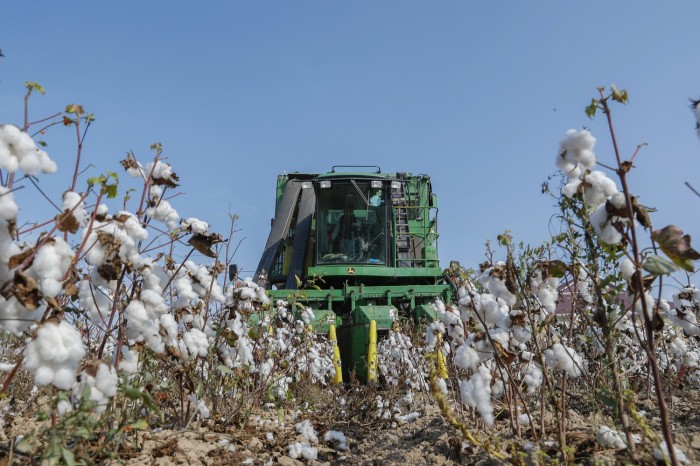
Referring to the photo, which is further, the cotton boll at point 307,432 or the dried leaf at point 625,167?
the cotton boll at point 307,432

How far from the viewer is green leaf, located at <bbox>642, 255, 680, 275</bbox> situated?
1949 millimetres

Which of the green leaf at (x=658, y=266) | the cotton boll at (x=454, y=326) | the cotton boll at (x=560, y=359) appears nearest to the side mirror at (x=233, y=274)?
the cotton boll at (x=454, y=326)

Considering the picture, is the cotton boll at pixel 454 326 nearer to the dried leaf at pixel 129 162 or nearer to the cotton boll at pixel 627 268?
the cotton boll at pixel 627 268

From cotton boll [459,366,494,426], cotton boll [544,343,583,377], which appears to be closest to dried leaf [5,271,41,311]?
cotton boll [459,366,494,426]

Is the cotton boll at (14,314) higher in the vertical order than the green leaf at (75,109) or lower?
lower

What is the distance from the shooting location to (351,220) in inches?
458

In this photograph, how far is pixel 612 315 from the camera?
2.61 metres

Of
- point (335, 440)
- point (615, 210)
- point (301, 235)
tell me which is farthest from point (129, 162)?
point (301, 235)

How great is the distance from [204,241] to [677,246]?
206 cm

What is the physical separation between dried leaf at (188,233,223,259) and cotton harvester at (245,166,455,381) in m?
5.50

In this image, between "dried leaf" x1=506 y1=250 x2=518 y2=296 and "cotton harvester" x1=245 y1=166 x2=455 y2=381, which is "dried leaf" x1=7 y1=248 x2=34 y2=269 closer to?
"dried leaf" x1=506 y1=250 x2=518 y2=296

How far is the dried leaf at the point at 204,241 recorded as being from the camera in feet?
9.33

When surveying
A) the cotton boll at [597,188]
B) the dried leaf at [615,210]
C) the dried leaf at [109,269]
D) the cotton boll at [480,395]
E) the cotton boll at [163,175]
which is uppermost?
the cotton boll at [163,175]

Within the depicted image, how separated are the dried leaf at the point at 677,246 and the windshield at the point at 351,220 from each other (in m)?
9.44
